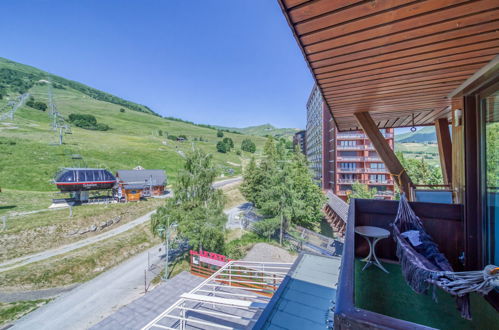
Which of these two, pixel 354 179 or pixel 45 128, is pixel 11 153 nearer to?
pixel 45 128

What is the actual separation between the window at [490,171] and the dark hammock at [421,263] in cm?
52

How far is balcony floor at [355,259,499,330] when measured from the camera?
2.22m

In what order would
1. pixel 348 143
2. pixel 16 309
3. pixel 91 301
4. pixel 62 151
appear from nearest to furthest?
1. pixel 16 309
2. pixel 91 301
3. pixel 348 143
4. pixel 62 151

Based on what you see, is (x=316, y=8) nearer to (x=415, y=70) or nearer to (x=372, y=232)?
(x=415, y=70)

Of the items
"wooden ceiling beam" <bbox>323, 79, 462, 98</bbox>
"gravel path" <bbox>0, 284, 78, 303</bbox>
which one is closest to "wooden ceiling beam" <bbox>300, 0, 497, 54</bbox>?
"wooden ceiling beam" <bbox>323, 79, 462, 98</bbox>

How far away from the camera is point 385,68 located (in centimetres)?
275

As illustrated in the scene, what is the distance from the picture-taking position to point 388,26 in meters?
1.98

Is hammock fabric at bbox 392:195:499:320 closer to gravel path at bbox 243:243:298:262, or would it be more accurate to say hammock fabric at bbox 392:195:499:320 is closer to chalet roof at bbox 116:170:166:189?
gravel path at bbox 243:243:298:262

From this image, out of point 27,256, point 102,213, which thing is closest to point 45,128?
point 102,213

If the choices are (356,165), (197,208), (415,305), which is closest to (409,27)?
(415,305)

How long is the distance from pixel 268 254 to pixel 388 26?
14.6 m

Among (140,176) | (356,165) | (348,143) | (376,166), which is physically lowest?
Answer: (140,176)

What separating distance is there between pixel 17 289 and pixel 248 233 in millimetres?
13996

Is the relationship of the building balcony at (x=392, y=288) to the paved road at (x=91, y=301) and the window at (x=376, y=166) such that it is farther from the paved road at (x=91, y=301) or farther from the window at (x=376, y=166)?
the window at (x=376, y=166)
